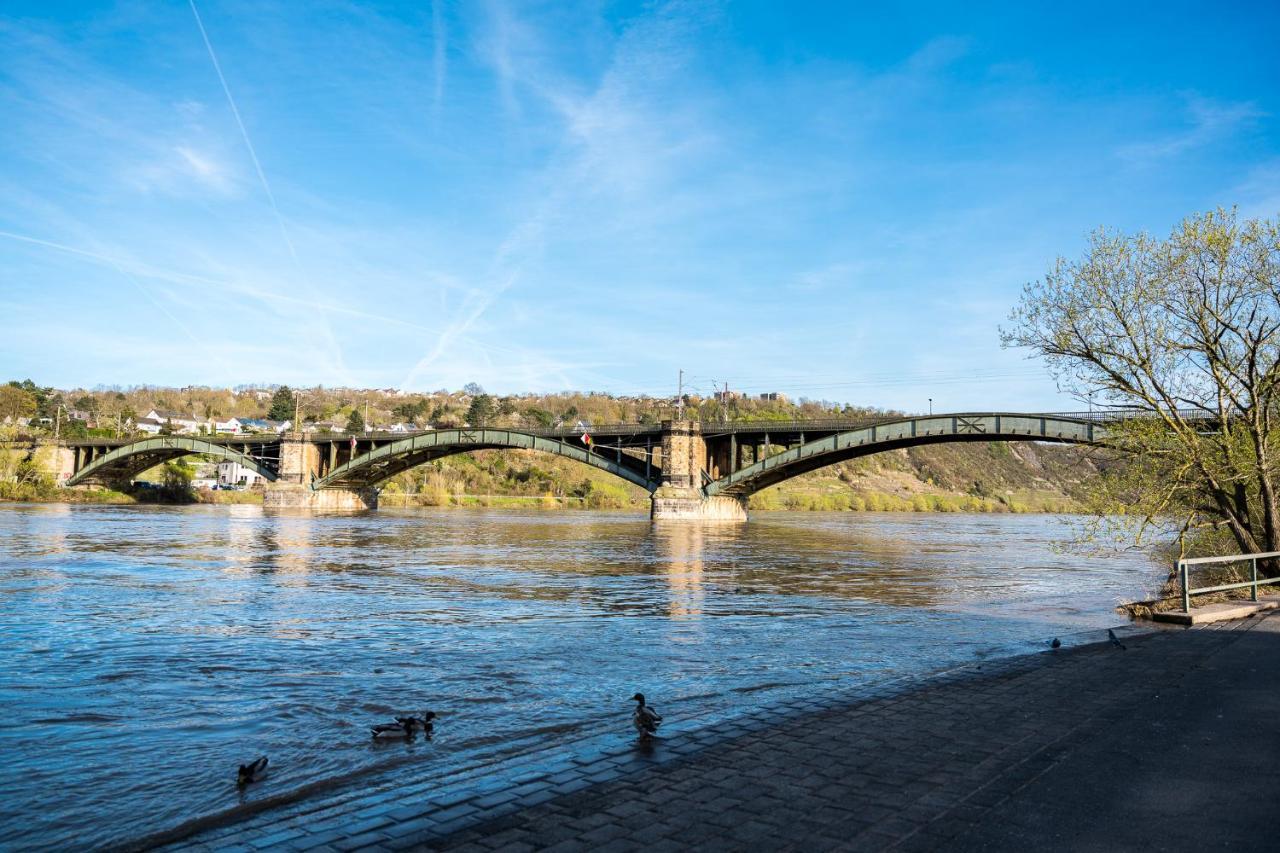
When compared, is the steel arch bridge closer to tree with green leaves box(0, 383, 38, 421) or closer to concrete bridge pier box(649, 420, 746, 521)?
concrete bridge pier box(649, 420, 746, 521)

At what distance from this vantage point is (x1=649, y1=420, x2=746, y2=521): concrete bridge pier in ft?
245

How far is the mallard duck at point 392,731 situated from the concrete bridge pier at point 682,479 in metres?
65.9

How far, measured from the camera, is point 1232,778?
256 inches

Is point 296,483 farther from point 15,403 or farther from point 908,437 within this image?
point 15,403

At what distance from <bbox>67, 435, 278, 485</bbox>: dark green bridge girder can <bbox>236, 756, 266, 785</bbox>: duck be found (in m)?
101

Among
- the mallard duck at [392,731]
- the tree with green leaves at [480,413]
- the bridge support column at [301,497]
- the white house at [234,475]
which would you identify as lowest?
the mallard duck at [392,731]

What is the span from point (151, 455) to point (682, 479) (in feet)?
238

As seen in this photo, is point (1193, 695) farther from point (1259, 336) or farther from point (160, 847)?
point (1259, 336)

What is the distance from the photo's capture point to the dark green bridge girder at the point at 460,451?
78.5 m

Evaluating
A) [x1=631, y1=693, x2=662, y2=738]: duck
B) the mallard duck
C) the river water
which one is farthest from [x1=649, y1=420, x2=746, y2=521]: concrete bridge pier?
[x1=631, y1=693, x2=662, y2=738]: duck

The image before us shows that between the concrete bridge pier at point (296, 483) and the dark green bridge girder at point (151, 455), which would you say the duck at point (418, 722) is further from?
the dark green bridge girder at point (151, 455)

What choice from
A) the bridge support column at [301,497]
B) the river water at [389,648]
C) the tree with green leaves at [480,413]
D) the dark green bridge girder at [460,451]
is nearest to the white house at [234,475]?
the bridge support column at [301,497]

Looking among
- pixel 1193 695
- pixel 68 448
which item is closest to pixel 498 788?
pixel 1193 695

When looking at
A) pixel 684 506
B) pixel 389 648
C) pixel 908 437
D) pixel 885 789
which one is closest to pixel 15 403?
pixel 684 506
